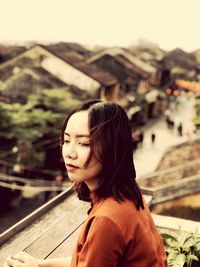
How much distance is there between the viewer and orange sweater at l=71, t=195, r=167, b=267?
6.73 ft

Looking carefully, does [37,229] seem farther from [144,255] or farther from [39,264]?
[144,255]

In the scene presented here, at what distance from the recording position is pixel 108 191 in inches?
89.5

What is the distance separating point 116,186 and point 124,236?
1.06ft

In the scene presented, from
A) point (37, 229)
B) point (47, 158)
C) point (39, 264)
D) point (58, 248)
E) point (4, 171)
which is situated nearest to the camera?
point (39, 264)

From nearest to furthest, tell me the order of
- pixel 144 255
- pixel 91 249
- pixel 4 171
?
pixel 91 249
pixel 144 255
pixel 4 171

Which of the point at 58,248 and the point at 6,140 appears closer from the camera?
the point at 58,248

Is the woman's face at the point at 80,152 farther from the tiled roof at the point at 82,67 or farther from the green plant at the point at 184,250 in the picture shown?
the tiled roof at the point at 82,67

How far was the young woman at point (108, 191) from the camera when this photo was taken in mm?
2068

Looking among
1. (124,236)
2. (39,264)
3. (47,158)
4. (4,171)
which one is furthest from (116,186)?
(47,158)

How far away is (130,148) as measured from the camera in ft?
7.68

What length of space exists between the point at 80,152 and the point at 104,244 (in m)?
0.58

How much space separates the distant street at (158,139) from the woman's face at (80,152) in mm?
16741

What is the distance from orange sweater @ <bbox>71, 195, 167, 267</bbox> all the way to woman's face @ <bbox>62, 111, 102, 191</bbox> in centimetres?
17

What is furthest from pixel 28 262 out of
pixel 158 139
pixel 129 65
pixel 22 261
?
pixel 129 65
